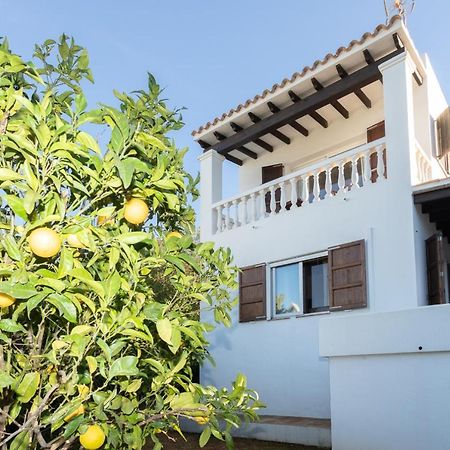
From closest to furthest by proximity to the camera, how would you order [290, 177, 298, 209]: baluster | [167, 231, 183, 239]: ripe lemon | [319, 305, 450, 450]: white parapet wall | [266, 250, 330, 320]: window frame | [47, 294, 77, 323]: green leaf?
[47, 294, 77, 323]: green leaf, [167, 231, 183, 239]: ripe lemon, [319, 305, 450, 450]: white parapet wall, [266, 250, 330, 320]: window frame, [290, 177, 298, 209]: baluster

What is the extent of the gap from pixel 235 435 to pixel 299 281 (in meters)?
2.89

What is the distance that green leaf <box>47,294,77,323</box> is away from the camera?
1.85 metres

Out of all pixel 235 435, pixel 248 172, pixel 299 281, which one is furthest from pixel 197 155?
pixel 235 435

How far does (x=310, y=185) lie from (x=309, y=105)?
1.82 metres

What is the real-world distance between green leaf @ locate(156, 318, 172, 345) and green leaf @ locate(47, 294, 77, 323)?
43 cm

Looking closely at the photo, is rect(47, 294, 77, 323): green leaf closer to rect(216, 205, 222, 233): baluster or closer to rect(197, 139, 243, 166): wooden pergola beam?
rect(216, 205, 222, 233): baluster

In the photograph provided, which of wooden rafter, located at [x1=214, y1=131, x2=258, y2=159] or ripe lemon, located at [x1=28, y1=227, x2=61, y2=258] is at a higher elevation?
wooden rafter, located at [x1=214, y1=131, x2=258, y2=159]

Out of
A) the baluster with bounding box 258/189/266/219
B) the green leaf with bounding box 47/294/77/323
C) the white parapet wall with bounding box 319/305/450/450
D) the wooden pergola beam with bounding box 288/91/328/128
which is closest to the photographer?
the green leaf with bounding box 47/294/77/323

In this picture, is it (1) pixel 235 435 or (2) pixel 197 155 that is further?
(2) pixel 197 155

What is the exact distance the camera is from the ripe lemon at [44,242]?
1999 mm

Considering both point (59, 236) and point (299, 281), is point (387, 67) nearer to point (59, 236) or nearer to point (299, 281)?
point (299, 281)

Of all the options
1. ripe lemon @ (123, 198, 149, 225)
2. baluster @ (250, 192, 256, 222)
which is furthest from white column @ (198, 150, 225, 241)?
ripe lemon @ (123, 198, 149, 225)

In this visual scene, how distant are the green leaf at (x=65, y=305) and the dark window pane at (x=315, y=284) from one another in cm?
820

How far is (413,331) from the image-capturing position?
5.82m
